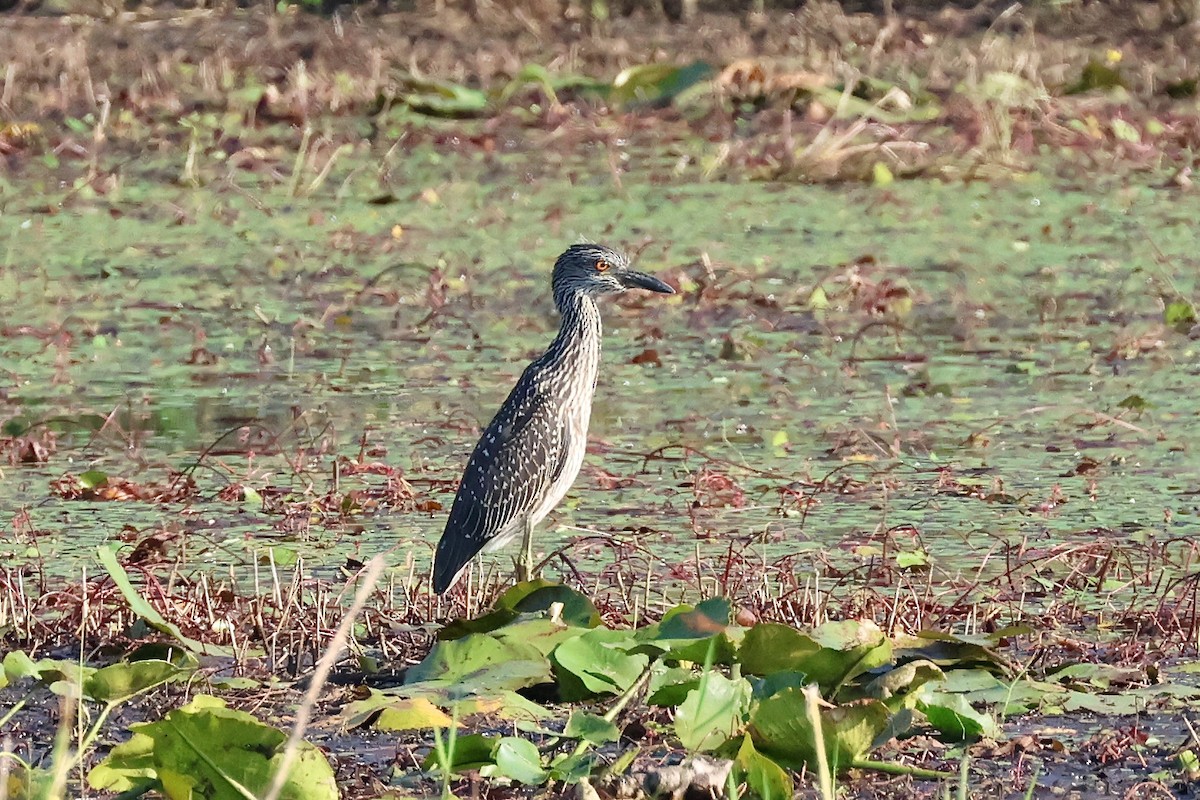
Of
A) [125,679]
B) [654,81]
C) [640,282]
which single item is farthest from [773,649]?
[654,81]

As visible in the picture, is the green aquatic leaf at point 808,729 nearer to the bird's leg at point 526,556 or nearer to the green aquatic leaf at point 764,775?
the green aquatic leaf at point 764,775

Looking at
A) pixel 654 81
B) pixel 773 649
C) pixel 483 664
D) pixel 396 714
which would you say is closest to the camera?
pixel 396 714

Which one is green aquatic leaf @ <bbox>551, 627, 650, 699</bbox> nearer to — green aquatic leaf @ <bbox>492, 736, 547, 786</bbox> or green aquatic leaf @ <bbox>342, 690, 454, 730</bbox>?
green aquatic leaf @ <bbox>342, 690, 454, 730</bbox>

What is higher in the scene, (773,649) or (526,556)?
(773,649)

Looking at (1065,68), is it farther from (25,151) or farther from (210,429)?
(210,429)

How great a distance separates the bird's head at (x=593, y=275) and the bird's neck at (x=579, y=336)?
8cm

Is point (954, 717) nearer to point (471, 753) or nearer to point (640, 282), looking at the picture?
point (471, 753)

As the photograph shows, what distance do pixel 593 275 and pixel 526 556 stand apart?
1.08m

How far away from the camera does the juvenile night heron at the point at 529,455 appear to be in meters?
5.44

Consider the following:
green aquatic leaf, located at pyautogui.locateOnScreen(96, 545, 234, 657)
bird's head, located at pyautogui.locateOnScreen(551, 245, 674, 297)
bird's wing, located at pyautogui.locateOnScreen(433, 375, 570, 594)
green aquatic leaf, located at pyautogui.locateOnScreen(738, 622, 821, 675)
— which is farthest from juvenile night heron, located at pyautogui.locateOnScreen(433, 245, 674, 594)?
green aquatic leaf, located at pyautogui.locateOnScreen(738, 622, 821, 675)

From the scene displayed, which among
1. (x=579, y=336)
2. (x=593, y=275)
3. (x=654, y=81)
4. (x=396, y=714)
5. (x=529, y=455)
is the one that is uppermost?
(x=654, y=81)

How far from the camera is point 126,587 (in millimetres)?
4531

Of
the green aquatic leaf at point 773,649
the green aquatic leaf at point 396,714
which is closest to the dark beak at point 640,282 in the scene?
the green aquatic leaf at point 773,649

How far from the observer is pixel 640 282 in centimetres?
636
